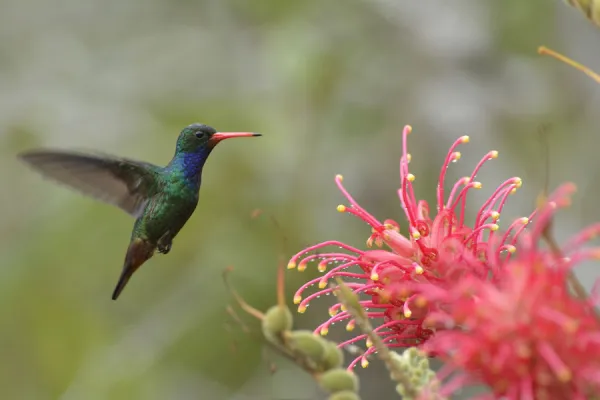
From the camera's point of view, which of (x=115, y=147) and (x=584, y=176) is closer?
(x=584, y=176)

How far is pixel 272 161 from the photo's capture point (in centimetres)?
436

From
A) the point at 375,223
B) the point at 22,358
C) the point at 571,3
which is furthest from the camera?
the point at 22,358

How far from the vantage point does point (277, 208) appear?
169 inches

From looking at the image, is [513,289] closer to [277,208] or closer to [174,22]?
[277,208]

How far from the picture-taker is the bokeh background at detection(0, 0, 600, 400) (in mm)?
4133

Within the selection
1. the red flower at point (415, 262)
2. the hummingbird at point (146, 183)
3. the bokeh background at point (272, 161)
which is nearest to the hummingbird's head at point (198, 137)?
the hummingbird at point (146, 183)

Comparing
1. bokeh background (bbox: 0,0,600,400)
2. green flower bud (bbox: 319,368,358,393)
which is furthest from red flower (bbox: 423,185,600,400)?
bokeh background (bbox: 0,0,600,400)

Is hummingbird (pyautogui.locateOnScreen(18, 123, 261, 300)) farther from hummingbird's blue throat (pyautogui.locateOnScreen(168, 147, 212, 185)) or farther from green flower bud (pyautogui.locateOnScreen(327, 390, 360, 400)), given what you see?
green flower bud (pyautogui.locateOnScreen(327, 390, 360, 400))

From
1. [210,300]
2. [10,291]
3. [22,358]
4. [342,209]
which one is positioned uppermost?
[342,209]

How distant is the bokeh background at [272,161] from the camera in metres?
4.13

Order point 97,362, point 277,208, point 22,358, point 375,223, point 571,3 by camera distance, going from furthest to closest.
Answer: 1. point 22,358
2. point 277,208
3. point 97,362
4. point 375,223
5. point 571,3

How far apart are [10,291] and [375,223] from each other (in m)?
3.03

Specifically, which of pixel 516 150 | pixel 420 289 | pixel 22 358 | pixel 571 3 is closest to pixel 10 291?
pixel 22 358

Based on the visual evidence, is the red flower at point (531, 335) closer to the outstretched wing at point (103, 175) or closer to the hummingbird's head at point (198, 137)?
the hummingbird's head at point (198, 137)
